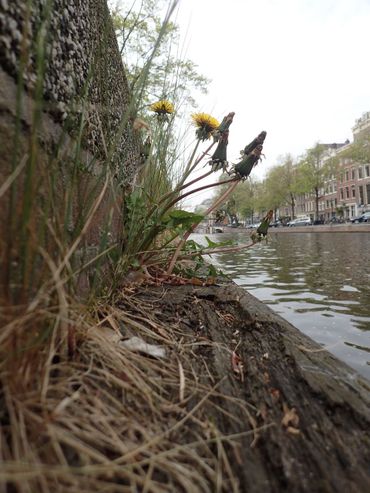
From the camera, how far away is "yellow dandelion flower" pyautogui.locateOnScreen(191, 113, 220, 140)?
2.28 meters

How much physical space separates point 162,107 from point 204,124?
1.19 ft

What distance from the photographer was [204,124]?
2.30 m

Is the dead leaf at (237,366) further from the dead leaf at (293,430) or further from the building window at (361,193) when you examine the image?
the building window at (361,193)

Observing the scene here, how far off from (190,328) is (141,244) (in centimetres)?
78

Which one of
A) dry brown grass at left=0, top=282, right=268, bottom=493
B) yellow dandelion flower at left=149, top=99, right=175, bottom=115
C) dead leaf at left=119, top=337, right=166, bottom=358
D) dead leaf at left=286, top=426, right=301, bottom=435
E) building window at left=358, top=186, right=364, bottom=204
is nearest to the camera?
dry brown grass at left=0, top=282, right=268, bottom=493

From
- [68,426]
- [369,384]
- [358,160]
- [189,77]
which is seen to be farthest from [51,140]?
[358,160]

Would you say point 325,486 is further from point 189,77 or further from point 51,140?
point 189,77

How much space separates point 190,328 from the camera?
1.44 metres

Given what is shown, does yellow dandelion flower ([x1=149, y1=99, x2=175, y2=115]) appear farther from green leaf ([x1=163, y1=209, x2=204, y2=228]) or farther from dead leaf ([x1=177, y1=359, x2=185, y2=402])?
dead leaf ([x1=177, y1=359, x2=185, y2=402])

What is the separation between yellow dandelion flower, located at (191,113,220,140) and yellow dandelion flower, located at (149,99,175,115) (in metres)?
0.21

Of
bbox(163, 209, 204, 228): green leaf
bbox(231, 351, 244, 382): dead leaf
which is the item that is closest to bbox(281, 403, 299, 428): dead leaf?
bbox(231, 351, 244, 382): dead leaf

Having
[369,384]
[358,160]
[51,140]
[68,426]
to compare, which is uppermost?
[358,160]

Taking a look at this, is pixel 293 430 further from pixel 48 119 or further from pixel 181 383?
pixel 48 119

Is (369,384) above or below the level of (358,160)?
below
